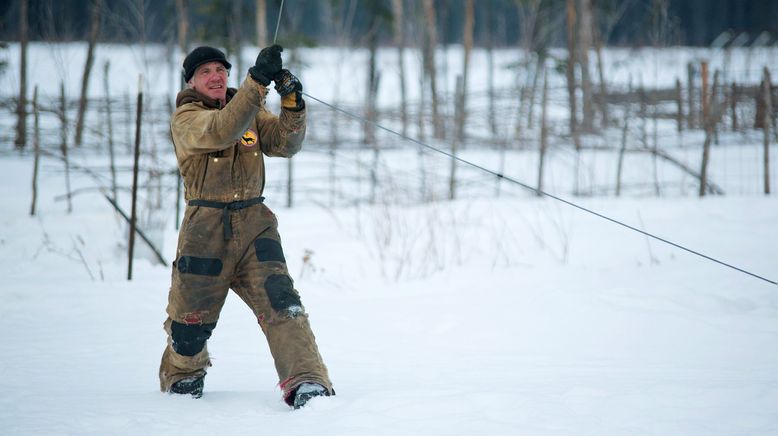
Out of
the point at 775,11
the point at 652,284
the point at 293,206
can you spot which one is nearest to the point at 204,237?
the point at 652,284

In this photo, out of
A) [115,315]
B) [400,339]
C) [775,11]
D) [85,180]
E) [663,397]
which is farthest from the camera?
[775,11]

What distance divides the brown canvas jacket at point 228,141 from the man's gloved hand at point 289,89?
0.05 m

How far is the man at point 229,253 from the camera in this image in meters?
3.18

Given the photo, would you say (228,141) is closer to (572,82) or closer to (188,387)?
(188,387)

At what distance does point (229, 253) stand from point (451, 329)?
Result: 2.58 meters

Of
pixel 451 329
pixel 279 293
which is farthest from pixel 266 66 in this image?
pixel 451 329

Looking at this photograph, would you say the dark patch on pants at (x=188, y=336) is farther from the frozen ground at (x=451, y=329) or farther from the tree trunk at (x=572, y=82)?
the tree trunk at (x=572, y=82)

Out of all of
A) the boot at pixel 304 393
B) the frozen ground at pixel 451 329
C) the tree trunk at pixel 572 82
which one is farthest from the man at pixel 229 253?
the tree trunk at pixel 572 82

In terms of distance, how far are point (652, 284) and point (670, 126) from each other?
42.7ft

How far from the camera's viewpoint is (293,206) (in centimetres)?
1129

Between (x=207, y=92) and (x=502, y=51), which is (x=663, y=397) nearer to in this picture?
(x=207, y=92)

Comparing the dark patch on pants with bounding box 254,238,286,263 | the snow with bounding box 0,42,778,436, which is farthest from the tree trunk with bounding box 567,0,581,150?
the dark patch on pants with bounding box 254,238,286,263

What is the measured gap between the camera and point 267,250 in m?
3.27

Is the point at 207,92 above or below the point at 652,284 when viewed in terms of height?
above
